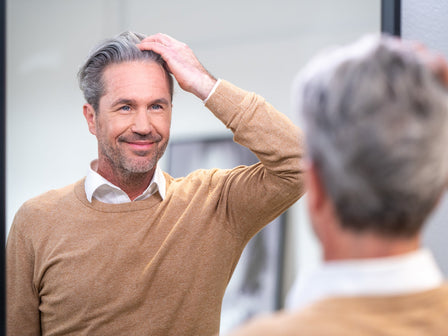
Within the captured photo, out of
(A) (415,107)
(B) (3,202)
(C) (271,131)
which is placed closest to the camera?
(A) (415,107)

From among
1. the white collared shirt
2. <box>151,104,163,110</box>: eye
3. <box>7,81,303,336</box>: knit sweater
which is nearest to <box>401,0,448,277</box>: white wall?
<box>7,81,303,336</box>: knit sweater

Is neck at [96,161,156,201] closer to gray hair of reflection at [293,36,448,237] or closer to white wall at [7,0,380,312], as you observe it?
gray hair of reflection at [293,36,448,237]

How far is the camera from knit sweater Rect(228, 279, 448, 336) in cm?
66

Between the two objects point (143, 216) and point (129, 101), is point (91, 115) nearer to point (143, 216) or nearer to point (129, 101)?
point (129, 101)

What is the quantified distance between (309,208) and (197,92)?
2.56 ft

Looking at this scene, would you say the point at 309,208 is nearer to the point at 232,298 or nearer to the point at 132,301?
the point at 132,301

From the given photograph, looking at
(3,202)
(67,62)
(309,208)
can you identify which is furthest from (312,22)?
(309,208)

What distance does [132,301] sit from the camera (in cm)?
146

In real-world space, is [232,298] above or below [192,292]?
below

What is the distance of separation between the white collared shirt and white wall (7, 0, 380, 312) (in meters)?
2.41

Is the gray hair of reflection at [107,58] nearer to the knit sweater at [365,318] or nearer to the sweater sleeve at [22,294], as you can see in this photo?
the sweater sleeve at [22,294]

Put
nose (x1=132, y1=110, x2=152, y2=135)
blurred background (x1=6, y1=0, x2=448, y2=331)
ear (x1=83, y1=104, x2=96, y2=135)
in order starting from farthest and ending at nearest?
blurred background (x1=6, y1=0, x2=448, y2=331)
ear (x1=83, y1=104, x2=96, y2=135)
nose (x1=132, y1=110, x2=152, y2=135)

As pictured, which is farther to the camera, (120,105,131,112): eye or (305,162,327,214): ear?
(120,105,131,112): eye

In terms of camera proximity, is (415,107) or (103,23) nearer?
(415,107)
